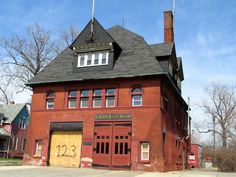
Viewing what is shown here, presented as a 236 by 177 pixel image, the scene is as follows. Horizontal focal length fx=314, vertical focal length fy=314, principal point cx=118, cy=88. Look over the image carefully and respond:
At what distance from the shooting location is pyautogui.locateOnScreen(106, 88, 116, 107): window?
2773 centimetres

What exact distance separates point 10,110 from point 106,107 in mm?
32603

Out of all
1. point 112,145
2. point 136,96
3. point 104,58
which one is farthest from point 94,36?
point 112,145

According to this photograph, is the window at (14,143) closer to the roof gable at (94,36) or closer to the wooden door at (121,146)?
the roof gable at (94,36)

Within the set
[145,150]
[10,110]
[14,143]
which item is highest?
[10,110]

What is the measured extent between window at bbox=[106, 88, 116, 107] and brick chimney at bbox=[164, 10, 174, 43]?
10.3m

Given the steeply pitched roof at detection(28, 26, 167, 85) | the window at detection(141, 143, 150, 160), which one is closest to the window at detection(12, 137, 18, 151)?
the steeply pitched roof at detection(28, 26, 167, 85)

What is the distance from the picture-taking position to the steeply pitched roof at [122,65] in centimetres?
2742

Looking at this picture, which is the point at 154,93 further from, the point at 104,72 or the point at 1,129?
the point at 1,129

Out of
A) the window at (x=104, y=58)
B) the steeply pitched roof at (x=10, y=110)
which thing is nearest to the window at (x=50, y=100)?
the window at (x=104, y=58)

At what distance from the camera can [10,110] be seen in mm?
54844

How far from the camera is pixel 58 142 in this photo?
95.3ft

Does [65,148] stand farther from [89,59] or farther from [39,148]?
[89,59]

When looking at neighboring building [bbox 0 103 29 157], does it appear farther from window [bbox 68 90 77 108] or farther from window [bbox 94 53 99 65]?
window [bbox 94 53 99 65]

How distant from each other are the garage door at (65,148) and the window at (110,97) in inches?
147
